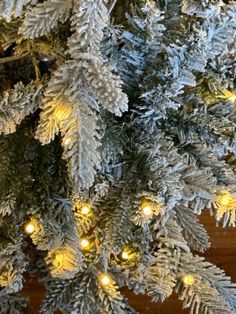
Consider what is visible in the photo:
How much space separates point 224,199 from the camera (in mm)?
624

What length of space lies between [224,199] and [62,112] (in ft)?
0.77

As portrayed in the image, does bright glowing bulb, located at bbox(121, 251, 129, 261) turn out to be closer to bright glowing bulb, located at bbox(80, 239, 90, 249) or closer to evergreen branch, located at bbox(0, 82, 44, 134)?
bright glowing bulb, located at bbox(80, 239, 90, 249)

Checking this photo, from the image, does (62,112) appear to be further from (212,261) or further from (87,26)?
(212,261)

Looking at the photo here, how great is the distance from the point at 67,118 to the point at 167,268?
224 millimetres

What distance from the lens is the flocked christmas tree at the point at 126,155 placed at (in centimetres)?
54

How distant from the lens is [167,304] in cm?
101

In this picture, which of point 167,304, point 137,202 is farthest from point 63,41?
point 167,304

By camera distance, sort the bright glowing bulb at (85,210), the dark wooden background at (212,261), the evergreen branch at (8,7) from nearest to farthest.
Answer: the evergreen branch at (8,7) → the bright glowing bulb at (85,210) → the dark wooden background at (212,261)

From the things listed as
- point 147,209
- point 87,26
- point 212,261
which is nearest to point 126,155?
point 147,209

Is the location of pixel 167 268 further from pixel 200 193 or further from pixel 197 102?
pixel 197 102

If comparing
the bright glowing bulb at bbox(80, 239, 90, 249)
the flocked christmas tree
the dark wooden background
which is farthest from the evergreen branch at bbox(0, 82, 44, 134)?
the dark wooden background

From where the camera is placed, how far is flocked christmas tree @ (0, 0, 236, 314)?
1.77ft

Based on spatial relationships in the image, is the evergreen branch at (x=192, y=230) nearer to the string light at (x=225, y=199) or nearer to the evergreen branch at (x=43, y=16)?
the string light at (x=225, y=199)

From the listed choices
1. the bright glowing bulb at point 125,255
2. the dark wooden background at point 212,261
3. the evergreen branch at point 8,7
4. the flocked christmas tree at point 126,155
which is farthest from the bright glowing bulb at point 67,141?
the dark wooden background at point 212,261
